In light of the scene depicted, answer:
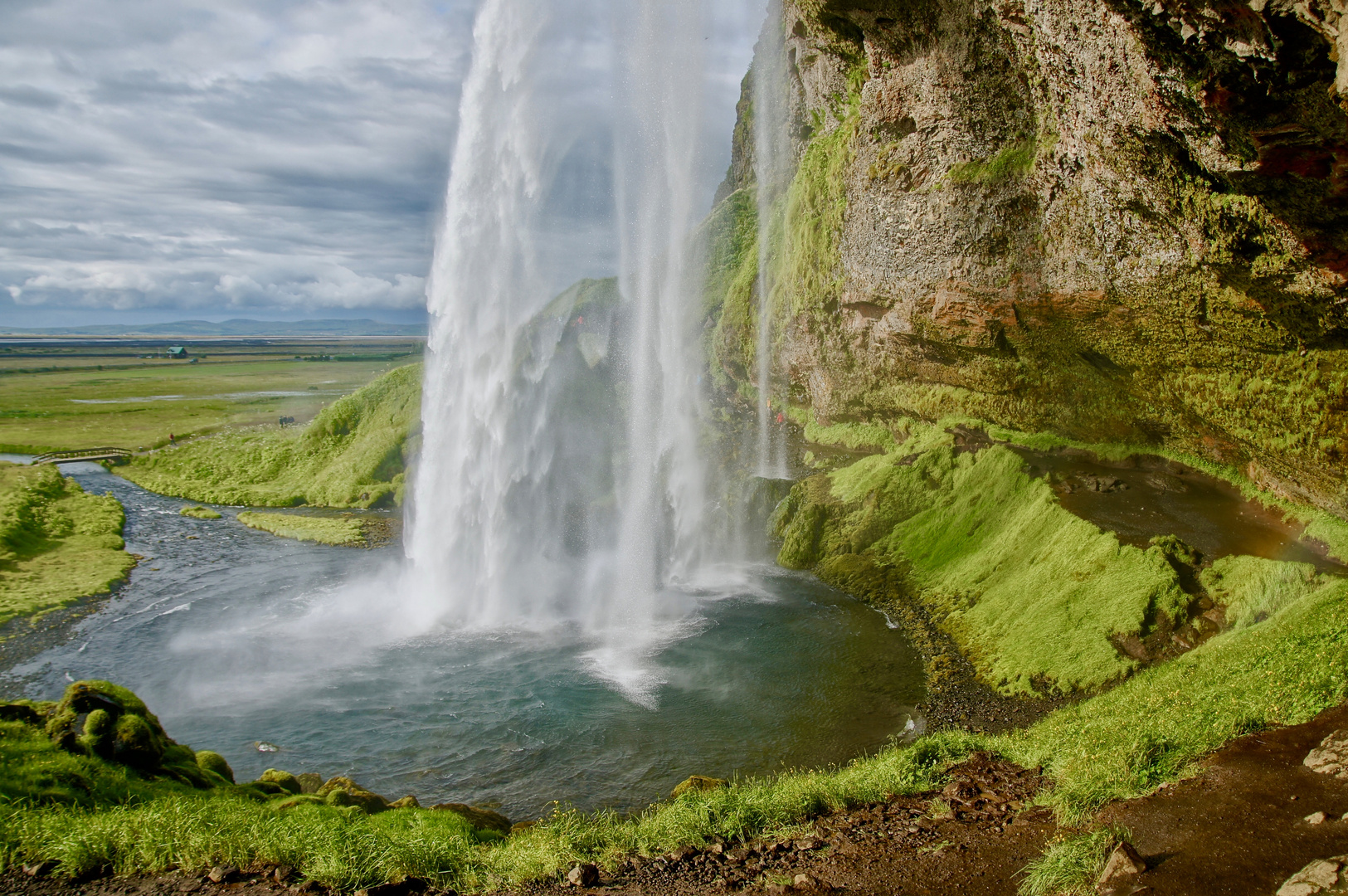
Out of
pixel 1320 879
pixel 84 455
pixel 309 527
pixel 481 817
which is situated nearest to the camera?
pixel 1320 879

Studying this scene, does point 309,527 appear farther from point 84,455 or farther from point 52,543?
point 84,455

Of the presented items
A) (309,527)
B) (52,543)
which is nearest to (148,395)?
(52,543)

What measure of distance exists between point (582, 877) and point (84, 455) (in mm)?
43837

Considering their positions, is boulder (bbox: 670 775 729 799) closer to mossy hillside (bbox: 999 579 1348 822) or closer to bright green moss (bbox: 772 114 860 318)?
mossy hillside (bbox: 999 579 1348 822)

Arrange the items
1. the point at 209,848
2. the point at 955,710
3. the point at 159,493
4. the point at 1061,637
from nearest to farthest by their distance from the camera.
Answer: the point at 209,848
the point at 955,710
the point at 1061,637
the point at 159,493

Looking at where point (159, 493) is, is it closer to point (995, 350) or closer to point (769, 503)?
point (769, 503)

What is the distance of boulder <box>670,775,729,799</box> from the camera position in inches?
399

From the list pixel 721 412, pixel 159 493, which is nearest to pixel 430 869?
pixel 721 412

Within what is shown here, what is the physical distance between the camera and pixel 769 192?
1305 inches

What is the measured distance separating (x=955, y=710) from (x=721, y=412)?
21.4 meters

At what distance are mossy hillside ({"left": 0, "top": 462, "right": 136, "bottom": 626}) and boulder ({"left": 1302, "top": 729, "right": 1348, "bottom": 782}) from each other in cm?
2381

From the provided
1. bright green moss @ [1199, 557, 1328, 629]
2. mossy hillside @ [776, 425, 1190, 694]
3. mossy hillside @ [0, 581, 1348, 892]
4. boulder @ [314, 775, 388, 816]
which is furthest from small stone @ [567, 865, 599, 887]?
bright green moss @ [1199, 557, 1328, 629]

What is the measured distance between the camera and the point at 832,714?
42.6 ft

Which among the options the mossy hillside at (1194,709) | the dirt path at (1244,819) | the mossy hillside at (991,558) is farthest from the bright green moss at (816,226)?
the dirt path at (1244,819)
